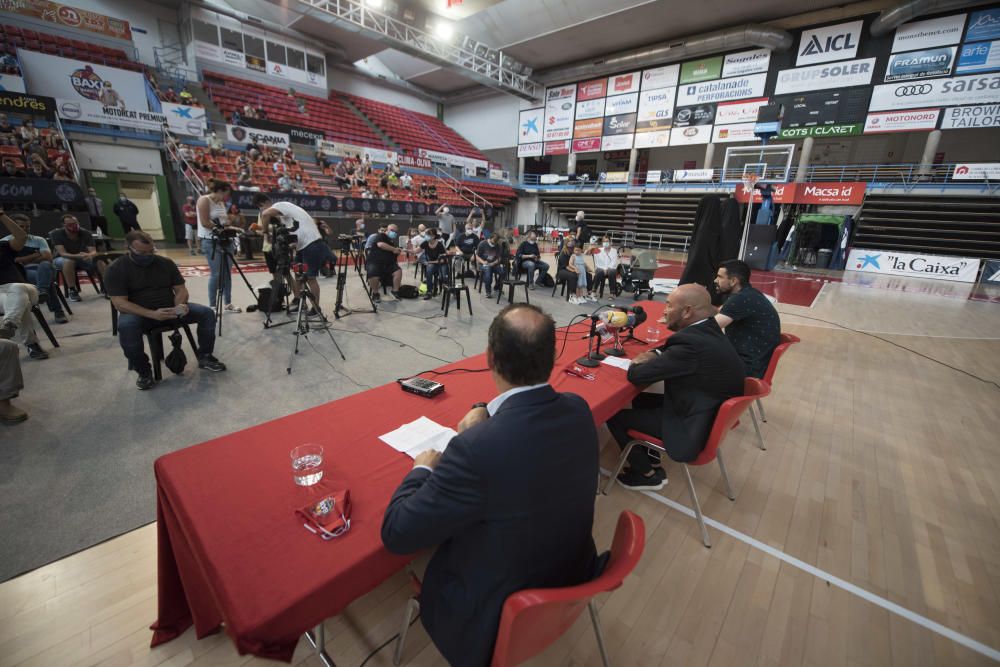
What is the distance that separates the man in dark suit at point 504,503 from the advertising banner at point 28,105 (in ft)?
44.7

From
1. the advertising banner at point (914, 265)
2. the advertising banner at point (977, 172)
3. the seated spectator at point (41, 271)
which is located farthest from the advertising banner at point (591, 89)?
the seated spectator at point (41, 271)

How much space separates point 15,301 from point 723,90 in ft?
59.7

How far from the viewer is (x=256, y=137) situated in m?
12.2

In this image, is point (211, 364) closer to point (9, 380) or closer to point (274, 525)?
point (9, 380)

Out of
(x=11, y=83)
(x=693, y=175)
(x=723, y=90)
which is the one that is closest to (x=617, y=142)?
(x=693, y=175)

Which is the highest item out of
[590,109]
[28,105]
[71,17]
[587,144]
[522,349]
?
[71,17]

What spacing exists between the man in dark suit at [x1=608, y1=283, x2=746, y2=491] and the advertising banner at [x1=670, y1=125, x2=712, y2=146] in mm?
15923

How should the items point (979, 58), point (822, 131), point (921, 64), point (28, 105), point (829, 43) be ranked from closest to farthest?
point (28, 105) → point (979, 58) → point (921, 64) → point (829, 43) → point (822, 131)

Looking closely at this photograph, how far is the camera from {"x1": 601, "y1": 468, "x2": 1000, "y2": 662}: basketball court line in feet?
5.21

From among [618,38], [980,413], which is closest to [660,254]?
[618,38]

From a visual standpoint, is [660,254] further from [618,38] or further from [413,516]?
[413,516]

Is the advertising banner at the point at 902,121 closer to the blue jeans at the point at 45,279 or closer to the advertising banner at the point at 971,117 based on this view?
the advertising banner at the point at 971,117

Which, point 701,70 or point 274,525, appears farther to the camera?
point 701,70

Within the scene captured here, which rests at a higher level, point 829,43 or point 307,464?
point 829,43
